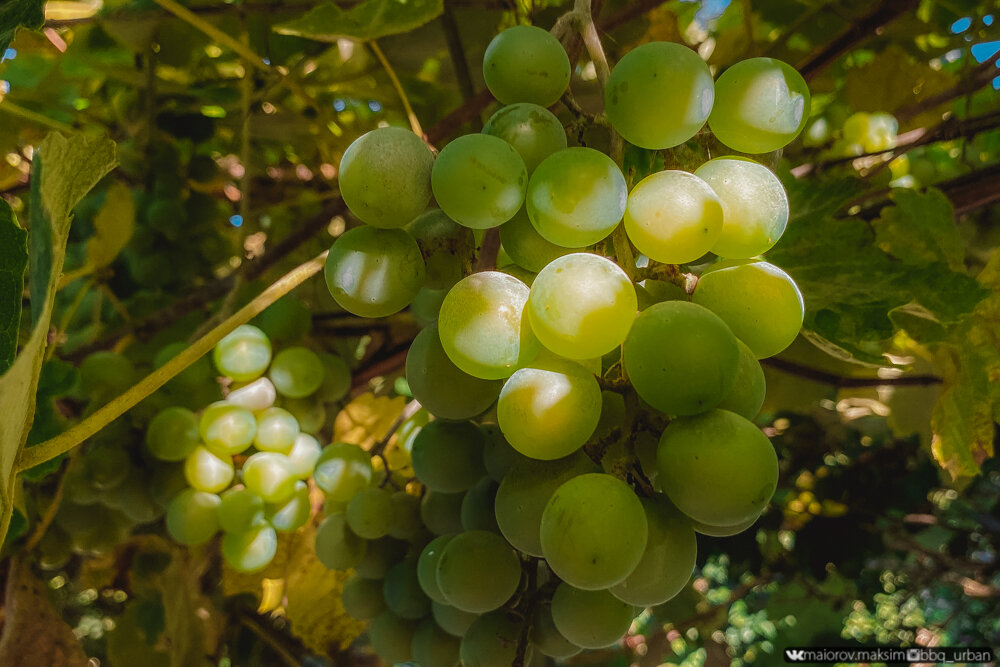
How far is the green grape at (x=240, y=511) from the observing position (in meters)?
0.65

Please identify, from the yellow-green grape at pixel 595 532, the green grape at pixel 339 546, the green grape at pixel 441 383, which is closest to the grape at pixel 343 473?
the green grape at pixel 339 546

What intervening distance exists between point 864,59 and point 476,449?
34.7 inches

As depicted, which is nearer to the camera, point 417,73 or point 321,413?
point 321,413

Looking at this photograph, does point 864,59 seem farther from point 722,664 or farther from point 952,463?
point 722,664

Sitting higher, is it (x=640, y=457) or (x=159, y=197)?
(x=640, y=457)

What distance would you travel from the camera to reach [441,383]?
1.35 ft

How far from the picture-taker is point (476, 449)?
1.63 ft


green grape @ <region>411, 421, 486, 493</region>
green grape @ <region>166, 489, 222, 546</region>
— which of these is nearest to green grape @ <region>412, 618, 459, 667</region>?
green grape @ <region>411, 421, 486, 493</region>

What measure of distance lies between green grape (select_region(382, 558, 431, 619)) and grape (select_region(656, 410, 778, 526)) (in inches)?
12.8

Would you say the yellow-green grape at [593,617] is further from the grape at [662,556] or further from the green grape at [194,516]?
the green grape at [194,516]

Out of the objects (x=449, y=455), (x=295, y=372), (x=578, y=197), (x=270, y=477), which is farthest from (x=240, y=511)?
(x=578, y=197)

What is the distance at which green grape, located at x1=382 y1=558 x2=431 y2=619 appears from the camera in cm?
57

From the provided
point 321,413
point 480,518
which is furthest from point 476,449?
point 321,413

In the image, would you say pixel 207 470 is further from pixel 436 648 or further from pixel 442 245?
→ pixel 442 245
